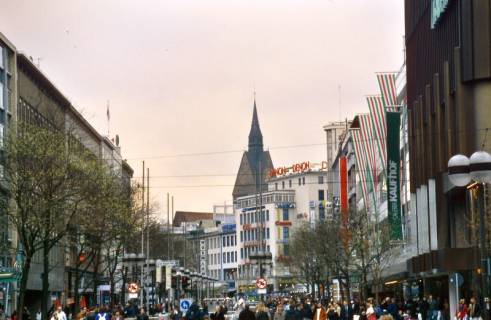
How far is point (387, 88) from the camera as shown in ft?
335

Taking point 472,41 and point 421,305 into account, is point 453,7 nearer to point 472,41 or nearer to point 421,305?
point 472,41

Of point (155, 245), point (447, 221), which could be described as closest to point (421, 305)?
point (447, 221)

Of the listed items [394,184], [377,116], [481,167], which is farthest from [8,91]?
[481,167]

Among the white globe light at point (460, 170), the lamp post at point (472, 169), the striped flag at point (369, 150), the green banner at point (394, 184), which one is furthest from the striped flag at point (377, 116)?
the white globe light at point (460, 170)

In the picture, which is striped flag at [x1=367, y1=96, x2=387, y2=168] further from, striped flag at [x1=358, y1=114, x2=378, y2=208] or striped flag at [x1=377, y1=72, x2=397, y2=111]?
striped flag at [x1=358, y1=114, x2=378, y2=208]

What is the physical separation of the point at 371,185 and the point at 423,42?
28692 millimetres

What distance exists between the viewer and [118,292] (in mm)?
148250

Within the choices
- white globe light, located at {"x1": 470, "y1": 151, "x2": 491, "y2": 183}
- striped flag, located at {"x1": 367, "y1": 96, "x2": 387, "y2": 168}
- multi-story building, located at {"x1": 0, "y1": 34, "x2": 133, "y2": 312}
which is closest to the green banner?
striped flag, located at {"x1": 367, "y1": 96, "x2": 387, "y2": 168}

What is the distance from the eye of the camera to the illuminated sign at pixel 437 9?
232 ft

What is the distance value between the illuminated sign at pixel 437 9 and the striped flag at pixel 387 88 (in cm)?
2470

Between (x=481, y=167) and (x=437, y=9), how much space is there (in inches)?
1939

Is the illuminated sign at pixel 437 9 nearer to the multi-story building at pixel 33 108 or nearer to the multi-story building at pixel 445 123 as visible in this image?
the multi-story building at pixel 445 123

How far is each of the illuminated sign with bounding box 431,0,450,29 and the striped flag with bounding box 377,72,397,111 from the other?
81.1ft

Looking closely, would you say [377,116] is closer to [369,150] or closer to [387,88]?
Answer: [387,88]
